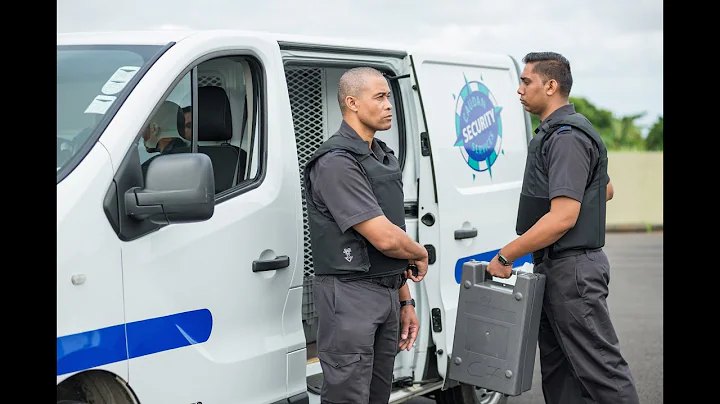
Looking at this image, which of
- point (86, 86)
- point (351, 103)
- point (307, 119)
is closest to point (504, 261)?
point (351, 103)

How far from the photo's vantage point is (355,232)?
11.6 feet

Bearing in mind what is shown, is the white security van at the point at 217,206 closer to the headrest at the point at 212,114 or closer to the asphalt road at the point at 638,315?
the headrest at the point at 212,114

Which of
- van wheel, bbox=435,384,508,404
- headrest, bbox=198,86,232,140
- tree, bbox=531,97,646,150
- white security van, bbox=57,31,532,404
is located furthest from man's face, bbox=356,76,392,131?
tree, bbox=531,97,646,150

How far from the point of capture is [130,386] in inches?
118

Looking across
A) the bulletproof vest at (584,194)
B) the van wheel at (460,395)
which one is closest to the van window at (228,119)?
the bulletproof vest at (584,194)

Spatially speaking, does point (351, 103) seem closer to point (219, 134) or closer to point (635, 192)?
point (219, 134)

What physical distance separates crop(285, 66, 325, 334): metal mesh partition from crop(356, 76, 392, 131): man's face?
35.3 inches

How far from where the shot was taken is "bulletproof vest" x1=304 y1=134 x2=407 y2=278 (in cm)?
351

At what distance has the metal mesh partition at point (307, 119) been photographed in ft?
14.7

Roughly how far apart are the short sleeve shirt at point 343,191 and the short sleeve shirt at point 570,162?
838mm

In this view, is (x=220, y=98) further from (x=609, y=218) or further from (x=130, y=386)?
(x=609, y=218)

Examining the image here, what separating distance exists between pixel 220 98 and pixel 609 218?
17.2 m

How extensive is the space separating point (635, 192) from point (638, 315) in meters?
12.3

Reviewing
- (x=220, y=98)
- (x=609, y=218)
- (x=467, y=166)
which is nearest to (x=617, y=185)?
(x=609, y=218)
